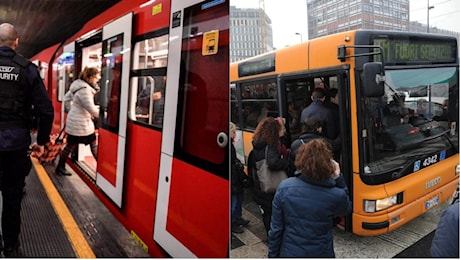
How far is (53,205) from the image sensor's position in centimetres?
394

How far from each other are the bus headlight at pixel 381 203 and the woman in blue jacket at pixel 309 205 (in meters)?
0.06

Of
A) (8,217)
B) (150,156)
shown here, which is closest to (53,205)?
(8,217)

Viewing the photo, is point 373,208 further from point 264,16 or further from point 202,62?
point 202,62

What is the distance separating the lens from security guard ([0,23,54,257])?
8.56ft

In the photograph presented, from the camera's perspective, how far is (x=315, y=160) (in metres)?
1.09

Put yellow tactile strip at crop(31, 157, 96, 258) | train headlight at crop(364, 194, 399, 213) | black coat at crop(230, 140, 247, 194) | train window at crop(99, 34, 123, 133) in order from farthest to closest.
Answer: train window at crop(99, 34, 123, 133), yellow tactile strip at crop(31, 157, 96, 258), black coat at crop(230, 140, 247, 194), train headlight at crop(364, 194, 399, 213)

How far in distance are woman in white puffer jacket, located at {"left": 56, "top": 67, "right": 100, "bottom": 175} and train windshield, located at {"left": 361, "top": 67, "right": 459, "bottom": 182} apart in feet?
13.7

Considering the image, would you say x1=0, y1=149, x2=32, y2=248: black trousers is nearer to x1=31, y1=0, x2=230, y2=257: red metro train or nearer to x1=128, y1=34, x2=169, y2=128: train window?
x1=31, y1=0, x2=230, y2=257: red metro train

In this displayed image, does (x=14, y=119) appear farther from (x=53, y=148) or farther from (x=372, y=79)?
(x=53, y=148)

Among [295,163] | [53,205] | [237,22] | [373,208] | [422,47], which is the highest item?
[237,22]

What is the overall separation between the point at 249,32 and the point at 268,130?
13.9 inches

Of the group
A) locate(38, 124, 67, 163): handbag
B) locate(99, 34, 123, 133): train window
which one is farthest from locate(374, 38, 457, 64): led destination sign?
locate(38, 124, 67, 163): handbag

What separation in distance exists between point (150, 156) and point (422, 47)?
85.4 inches

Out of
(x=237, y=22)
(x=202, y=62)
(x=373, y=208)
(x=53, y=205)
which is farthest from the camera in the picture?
(x=53, y=205)
